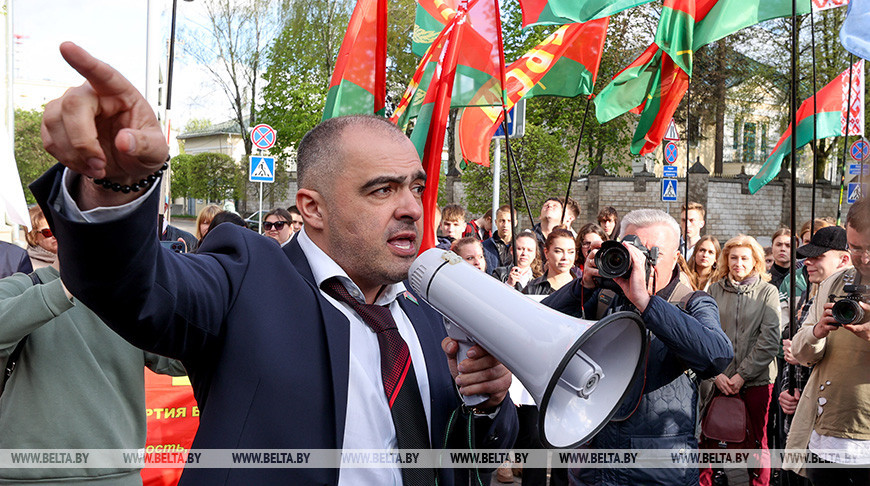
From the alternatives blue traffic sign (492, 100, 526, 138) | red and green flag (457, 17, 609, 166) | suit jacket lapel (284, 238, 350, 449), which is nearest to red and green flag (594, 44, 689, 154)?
red and green flag (457, 17, 609, 166)

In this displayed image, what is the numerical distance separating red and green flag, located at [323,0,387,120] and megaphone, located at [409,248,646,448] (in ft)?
13.7

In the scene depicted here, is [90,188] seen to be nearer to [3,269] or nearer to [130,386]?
[130,386]

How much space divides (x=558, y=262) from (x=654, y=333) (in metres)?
2.59

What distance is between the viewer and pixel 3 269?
177 inches

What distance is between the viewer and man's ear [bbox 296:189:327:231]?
1840mm

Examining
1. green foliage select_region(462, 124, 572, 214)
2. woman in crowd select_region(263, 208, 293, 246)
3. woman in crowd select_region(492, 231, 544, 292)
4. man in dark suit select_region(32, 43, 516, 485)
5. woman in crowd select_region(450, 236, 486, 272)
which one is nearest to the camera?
man in dark suit select_region(32, 43, 516, 485)

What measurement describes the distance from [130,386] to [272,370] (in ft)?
5.36

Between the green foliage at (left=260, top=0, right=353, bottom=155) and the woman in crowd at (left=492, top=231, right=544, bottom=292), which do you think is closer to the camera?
the woman in crowd at (left=492, top=231, right=544, bottom=292)

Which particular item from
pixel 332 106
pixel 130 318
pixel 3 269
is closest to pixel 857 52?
pixel 332 106

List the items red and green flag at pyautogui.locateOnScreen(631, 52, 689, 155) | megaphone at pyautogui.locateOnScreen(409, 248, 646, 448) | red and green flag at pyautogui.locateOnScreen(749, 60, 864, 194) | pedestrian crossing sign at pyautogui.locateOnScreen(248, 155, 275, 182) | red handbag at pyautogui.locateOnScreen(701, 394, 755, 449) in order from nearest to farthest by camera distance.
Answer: megaphone at pyautogui.locateOnScreen(409, 248, 646, 448) < red handbag at pyautogui.locateOnScreen(701, 394, 755, 449) < red and green flag at pyautogui.locateOnScreen(631, 52, 689, 155) < red and green flag at pyautogui.locateOnScreen(749, 60, 864, 194) < pedestrian crossing sign at pyautogui.locateOnScreen(248, 155, 275, 182)

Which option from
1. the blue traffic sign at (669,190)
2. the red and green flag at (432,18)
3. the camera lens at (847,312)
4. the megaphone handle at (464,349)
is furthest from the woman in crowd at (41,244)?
the blue traffic sign at (669,190)

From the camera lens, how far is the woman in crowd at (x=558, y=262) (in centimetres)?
573

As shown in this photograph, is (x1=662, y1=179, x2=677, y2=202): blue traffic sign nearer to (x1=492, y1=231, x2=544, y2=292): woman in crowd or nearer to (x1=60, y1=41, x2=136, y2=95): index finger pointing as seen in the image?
(x1=492, y1=231, x2=544, y2=292): woman in crowd

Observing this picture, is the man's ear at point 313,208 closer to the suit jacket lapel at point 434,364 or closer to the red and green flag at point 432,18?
the suit jacket lapel at point 434,364
